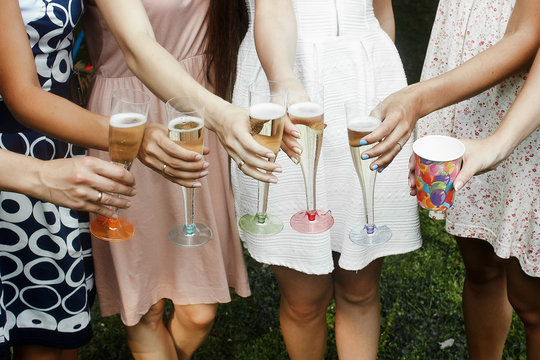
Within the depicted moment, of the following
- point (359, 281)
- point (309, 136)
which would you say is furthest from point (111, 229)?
point (359, 281)

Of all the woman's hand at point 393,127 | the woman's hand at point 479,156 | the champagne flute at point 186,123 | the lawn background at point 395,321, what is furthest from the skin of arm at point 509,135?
the lawn background at point 395,321

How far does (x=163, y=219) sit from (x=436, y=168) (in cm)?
129

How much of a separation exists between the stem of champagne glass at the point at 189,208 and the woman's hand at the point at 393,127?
57 centimetres

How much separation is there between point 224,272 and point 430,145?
1216 millimetres

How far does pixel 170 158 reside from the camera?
222cm

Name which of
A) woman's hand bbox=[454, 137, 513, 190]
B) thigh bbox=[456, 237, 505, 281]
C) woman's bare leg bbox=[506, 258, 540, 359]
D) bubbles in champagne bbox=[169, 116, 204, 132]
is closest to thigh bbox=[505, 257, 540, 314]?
woman's bare leg bbox=[506, 258, 540, 359]

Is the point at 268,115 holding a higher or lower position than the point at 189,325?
higher

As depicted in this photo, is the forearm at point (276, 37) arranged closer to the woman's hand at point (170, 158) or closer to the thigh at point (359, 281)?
the woman's hand at point (170, 158)

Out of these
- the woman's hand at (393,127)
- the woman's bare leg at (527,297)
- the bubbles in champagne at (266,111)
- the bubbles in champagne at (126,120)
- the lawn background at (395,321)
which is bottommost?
the lawn background at (395,321)

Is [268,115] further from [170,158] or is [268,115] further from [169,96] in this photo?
[169,96]

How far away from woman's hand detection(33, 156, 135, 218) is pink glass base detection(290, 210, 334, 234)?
61cm

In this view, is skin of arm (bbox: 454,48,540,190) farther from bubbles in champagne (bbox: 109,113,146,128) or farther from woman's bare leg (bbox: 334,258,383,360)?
bubbles in champagne (bbox: 109,113,146,128)

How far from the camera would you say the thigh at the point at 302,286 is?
2.96 m

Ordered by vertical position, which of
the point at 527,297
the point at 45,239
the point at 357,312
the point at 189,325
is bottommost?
the point at 189,325
